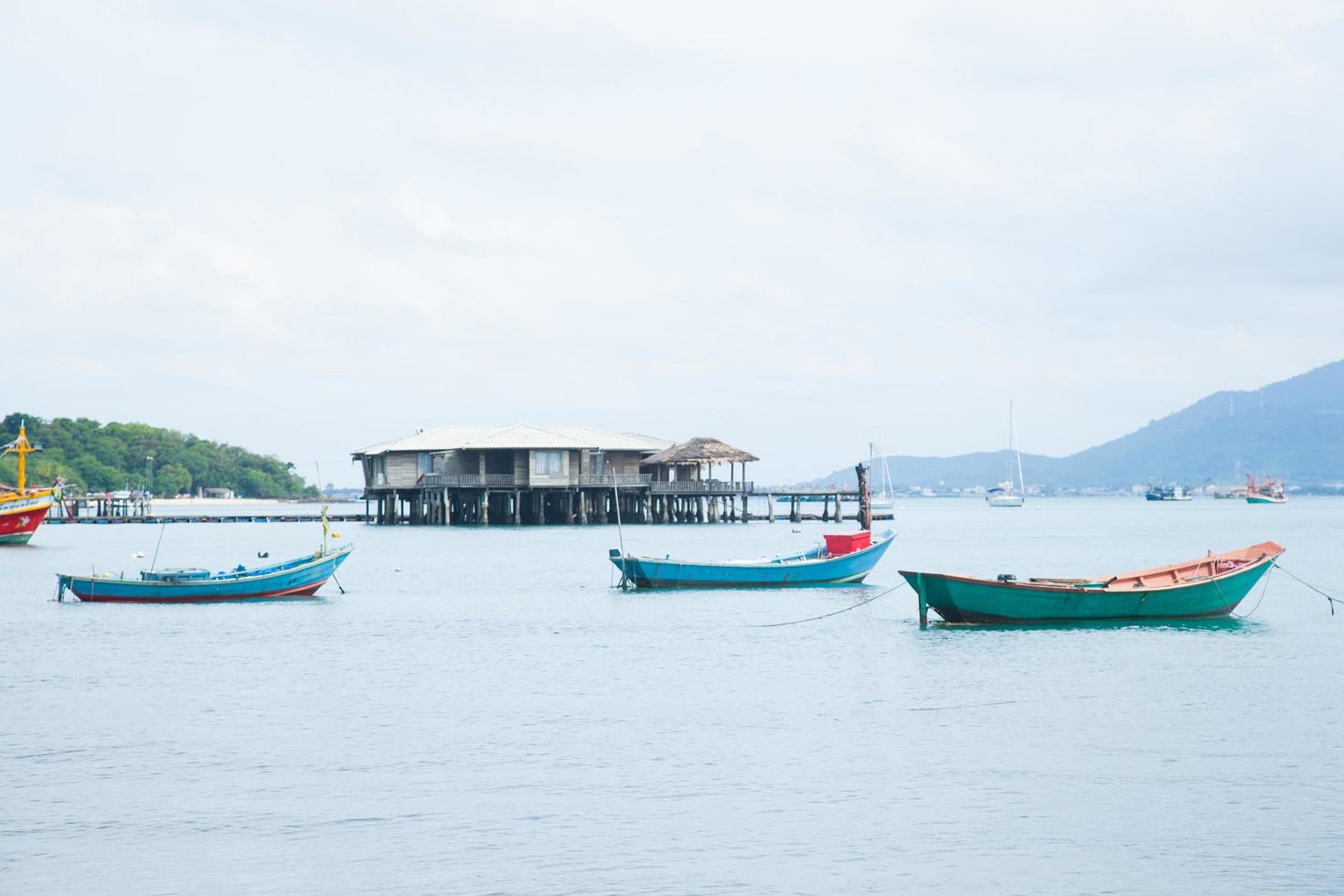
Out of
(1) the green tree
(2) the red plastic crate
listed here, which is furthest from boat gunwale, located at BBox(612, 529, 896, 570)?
(1) the green tree

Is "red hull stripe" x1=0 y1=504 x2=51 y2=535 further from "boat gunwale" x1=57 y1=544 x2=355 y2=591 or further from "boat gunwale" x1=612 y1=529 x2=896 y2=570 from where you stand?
"boat gunwale" x1=612 y1=529 x2=896 y2=570

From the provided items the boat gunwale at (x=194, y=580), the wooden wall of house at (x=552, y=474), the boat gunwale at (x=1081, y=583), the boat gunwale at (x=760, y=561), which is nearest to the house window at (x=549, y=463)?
the wooden wall of house at (x=552, y=474)

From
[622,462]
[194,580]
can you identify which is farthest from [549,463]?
[194,580]

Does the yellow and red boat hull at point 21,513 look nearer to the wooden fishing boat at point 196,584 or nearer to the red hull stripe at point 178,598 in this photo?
the wooden fishing boat at point 196,584

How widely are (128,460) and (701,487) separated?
98789 mm

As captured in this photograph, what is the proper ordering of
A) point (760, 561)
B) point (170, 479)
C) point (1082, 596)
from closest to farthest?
point (1082, 596), point (760, 561), point (170, 479)

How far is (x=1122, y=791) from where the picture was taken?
1792cm

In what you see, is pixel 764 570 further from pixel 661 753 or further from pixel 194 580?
pixel 661 753

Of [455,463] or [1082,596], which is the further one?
[455,463]

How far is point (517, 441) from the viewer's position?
3467 inches

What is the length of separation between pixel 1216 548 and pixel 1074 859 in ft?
230

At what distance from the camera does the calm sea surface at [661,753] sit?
1517 centimetres

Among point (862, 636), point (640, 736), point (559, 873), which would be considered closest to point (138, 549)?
point (862, 636)

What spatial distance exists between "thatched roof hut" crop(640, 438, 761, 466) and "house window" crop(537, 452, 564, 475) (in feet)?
28.2
